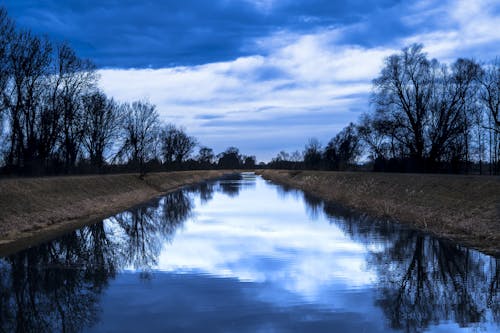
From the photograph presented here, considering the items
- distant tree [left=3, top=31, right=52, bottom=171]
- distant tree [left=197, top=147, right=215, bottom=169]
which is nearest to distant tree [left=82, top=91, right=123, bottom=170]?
distant tree [left=3, top=31, right=52, bottom=171]

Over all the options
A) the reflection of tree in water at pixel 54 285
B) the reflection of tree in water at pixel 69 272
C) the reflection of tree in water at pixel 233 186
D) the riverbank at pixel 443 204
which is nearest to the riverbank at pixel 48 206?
the reflection of tree in water at pixel 69 272

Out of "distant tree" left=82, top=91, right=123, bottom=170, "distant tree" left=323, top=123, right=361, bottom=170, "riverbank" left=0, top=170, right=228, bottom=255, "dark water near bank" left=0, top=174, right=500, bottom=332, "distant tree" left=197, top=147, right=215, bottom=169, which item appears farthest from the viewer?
"distant tree" left=197, top=147, right=215, bottom=169

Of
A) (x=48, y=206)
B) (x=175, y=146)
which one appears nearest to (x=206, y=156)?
(x=175, y=146)

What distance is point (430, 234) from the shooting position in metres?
18.1

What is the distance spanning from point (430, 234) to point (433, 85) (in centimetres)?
3938

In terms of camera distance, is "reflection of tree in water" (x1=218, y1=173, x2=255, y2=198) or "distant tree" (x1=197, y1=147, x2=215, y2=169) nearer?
"reflection of tree in water" (x1=218, y1=173, x2=255, y2=198)

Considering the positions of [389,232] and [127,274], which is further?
[389,232]

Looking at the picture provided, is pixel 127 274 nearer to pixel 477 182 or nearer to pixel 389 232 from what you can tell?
pixel 389 232

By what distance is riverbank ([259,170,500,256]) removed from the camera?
16786 mm

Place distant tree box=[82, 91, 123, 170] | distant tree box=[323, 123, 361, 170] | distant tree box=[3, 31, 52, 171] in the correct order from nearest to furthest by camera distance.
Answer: distant tree box=[3, 31, 52, 171] → distant tree box=[82, 91, 123, 170] → distant tree box=[323, 123, 361, 170]

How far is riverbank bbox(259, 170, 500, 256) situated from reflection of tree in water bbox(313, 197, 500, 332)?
1475 mm

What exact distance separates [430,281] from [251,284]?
4.62 metres

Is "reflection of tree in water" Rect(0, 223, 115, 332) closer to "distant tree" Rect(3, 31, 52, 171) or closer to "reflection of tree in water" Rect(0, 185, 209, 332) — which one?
"reflection of tree in water" Rect(0, 185, 209, 332)

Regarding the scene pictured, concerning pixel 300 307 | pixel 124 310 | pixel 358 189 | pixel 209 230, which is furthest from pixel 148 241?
pixel 358 189
